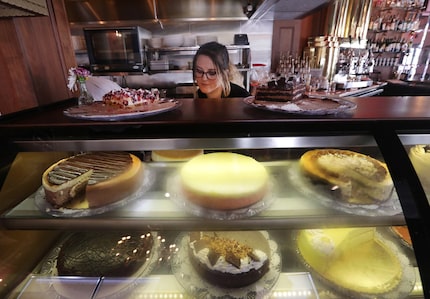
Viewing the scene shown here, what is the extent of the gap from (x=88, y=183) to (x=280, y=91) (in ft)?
3.20

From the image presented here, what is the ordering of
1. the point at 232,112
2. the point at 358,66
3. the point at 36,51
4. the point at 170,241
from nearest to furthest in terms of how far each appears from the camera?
1. the point at 232,112
2. the point at 170,241
3. the point at 36,51
4. the point at 358,66

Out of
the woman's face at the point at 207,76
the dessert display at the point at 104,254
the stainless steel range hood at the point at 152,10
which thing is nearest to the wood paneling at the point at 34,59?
the dessert display at the point at 104,254

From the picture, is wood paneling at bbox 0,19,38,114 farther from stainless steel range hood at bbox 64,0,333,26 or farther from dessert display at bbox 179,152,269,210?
stainless steel range hood at bbox 64,0,333,26

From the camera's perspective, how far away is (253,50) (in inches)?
236

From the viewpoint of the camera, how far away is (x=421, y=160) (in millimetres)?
1156

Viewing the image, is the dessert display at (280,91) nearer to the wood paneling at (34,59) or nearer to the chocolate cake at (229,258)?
the chocolate cake at (229,258)

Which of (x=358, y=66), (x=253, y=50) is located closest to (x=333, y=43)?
(x=358, y=66)

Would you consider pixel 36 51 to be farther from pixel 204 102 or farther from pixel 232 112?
pixel 232 112

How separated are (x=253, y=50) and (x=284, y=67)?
872 millimetres

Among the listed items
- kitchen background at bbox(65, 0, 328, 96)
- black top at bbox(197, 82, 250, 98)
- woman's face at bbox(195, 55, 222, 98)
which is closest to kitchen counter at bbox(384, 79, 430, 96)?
kitchen background at bbox(65, 0, 328, 96)

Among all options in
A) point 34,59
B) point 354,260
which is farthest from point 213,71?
point 354,260

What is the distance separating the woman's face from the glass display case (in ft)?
6.32

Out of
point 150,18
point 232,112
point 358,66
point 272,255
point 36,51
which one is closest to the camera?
point 232,112

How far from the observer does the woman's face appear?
120 inches
